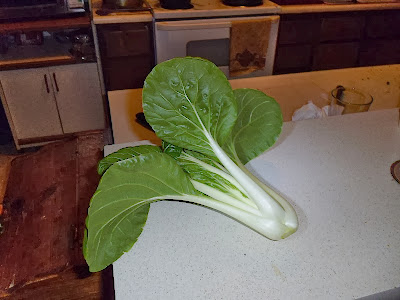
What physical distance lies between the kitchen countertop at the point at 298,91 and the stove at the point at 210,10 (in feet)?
3.31

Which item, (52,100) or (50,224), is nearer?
(50,224)

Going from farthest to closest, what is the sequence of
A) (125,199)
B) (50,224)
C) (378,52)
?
(378,52) < (50,224) < (125,199)

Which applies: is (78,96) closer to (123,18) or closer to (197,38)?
(123,18)

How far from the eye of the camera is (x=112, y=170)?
610 millimetres

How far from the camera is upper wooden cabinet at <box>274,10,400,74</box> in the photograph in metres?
2.97

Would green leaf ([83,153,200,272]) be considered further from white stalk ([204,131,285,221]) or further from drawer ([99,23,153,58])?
drawer ([99,23,153,58])

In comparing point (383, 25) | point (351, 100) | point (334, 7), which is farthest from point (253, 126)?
point (383, 25)

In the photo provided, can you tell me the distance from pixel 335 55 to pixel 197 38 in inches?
54.7

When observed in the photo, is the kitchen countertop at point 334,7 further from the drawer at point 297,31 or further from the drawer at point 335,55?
the drawer at point 335,55

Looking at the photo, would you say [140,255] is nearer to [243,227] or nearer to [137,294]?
[137,294]

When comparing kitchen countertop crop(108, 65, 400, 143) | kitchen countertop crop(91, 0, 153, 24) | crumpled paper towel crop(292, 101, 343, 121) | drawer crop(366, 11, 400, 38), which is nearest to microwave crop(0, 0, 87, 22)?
kitchen countertop crop(91, 0, 153, 24)

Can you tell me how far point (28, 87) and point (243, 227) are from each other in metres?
2.37

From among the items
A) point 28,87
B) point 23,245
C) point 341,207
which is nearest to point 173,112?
point 341,207

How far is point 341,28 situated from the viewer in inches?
121
